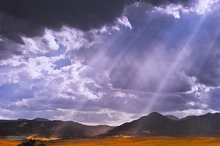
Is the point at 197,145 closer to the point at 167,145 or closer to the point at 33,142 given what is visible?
the point at 167,145

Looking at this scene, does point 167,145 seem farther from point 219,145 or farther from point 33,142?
point 33,142

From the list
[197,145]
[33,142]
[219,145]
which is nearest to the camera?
[33,142]

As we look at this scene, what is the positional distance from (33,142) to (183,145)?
5673 cm

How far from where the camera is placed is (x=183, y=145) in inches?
3602

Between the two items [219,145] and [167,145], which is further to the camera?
[167,145]

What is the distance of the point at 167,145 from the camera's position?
9331cm

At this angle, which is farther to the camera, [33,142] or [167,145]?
[167,145]

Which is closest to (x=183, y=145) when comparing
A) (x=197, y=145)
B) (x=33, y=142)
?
(x=197, y=145)

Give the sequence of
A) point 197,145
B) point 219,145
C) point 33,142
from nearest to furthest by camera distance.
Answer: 1. point 33,142
2. point 219,145
3. point 197,145

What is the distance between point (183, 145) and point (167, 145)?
5164mm

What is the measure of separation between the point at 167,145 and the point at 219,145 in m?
17.0

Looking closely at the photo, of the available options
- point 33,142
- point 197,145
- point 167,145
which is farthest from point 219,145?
point 33,142

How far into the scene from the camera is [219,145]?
82938 millimetres

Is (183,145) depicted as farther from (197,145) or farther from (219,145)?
(219,145)
